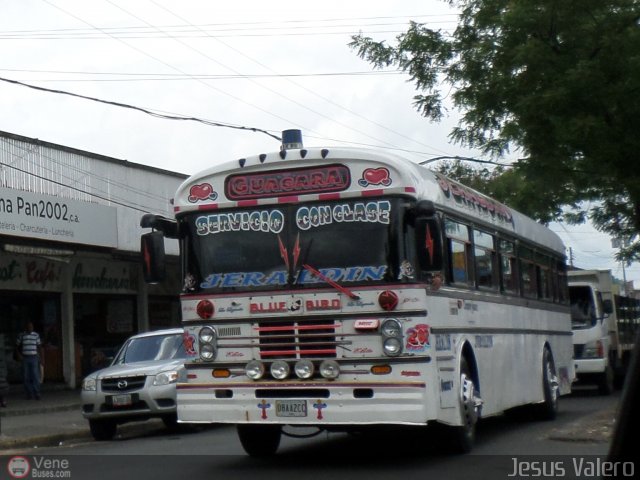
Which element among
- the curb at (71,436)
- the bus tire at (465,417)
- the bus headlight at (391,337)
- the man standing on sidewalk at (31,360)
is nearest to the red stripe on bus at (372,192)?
the bus headlight at (391,337)

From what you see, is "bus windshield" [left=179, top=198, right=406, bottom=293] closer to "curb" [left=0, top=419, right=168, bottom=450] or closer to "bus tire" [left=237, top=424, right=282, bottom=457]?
"bus tire" [left=237, top=424, right=282, bottom=457]

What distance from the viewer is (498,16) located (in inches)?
569

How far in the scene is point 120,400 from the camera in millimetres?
16531

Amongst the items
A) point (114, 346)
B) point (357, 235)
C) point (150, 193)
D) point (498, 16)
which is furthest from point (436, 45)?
point (114, 346)

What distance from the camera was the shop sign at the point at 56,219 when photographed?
21766mm

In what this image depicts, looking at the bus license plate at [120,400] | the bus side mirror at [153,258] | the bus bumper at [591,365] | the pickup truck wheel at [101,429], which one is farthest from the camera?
the bus bumper at [591,365]

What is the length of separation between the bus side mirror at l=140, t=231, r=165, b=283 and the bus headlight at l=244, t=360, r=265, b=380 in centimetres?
134

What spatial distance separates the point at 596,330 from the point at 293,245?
1440 centimetres

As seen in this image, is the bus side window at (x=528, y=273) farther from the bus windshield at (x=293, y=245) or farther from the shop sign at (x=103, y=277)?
the shop sign at (x=103, y=277)

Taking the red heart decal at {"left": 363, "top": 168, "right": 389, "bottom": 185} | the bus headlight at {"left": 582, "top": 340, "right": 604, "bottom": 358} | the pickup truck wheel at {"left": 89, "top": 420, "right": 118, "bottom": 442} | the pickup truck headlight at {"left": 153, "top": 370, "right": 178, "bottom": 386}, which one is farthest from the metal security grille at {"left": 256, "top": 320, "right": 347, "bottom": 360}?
the bus headlight at {"left": 582, "top": 340, "right": 604, "bottom": 358}

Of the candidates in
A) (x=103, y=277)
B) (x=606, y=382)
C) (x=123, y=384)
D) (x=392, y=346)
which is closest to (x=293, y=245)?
(x=392, y=346)

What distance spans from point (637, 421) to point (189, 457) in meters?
10.5

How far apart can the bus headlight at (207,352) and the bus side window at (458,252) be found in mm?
2730

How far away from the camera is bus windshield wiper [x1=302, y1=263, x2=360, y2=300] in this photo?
34.1 ft
